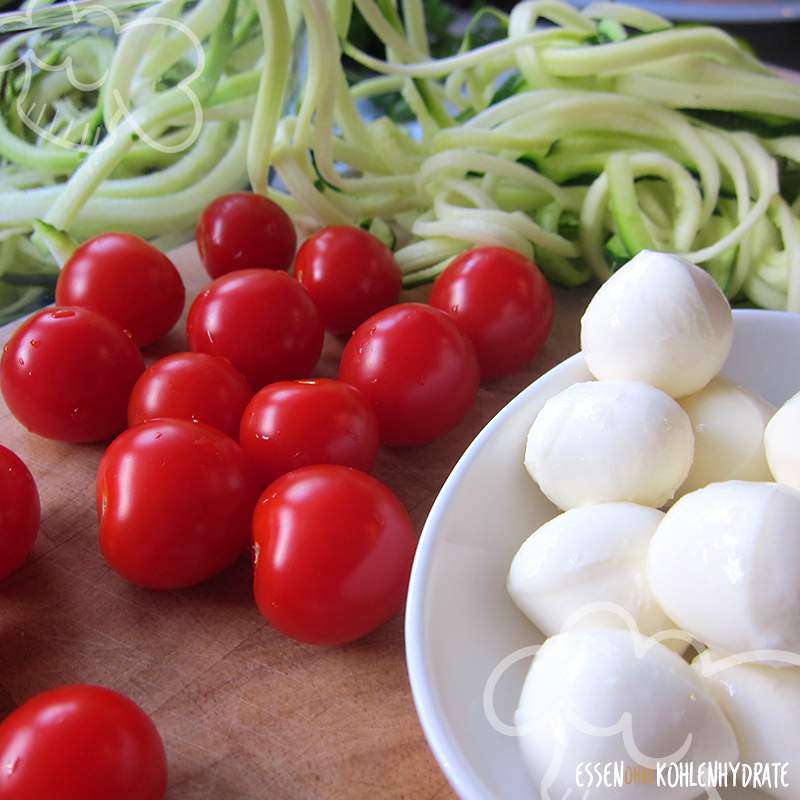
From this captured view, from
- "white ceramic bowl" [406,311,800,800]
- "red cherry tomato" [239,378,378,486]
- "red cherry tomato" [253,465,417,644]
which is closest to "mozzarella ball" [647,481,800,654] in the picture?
"white ceramic bowl" [406,311,800,800]

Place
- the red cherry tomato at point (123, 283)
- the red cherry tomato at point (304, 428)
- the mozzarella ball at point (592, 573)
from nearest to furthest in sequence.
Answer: the mozzarella ball at point (592, 573) < the red cherry tomato at point (304, 428) < the red cherry tomato at point (123, 283)

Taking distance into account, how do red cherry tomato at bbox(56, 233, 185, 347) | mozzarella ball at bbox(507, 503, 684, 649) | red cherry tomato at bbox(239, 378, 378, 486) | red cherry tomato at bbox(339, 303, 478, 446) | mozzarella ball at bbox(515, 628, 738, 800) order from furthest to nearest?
red cherry tomato at bbox(56, 233, 185, 347) → red cherry tomato at bbox(339, 303, 478, 446) → red cherry tomato at bbox(239, 378, 378, 486) → mozzarella ball at bbox(507, 503, 684, 649) → mozzarella ball at bbox(515, 628, 738, 800)

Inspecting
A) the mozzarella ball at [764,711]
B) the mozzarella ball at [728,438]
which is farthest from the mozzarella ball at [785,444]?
the mozzarella ball at [764,711]

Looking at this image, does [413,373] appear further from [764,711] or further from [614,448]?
[764,711]

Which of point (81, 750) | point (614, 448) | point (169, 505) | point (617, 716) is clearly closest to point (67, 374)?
point (169, 505)

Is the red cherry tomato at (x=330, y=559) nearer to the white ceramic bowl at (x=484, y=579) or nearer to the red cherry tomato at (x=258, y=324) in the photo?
the white ceramic bowl at (x=484, y=579)

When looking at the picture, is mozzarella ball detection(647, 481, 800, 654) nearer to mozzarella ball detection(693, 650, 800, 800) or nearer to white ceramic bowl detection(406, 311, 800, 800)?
mozzarella ball detection(693, 650, 800, 800)
